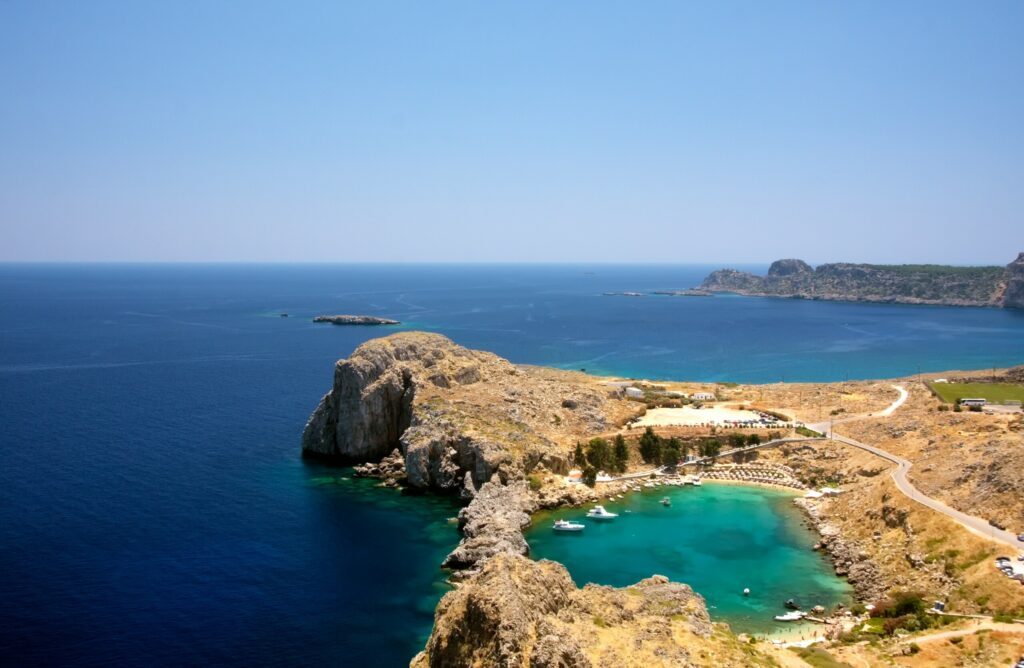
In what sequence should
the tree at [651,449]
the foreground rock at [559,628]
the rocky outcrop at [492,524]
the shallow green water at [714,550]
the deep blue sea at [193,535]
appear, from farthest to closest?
the tree at [651,449] → the rocky outcrop at [492,524] → the shallow green water at [714,550] → the deep blue sea at [193,535] → the foreground rock at [559,628]

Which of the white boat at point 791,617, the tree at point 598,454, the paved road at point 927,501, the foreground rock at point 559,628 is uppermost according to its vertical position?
the foreground rock at point 559,628

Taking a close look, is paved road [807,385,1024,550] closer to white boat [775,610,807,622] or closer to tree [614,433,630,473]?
white boat [775,610,807,622]

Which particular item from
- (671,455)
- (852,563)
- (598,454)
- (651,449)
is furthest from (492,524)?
(671,455)

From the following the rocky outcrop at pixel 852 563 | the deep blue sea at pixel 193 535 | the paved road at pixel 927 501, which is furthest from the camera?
the paved road at pixel 927 501

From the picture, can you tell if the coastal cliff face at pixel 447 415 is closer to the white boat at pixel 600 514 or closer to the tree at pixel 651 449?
the tree at pixel 651 449

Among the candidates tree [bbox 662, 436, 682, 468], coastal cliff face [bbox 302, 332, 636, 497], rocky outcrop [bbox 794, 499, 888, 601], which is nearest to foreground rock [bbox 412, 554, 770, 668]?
rocky outcrop [bbox 794, 499, 888, 601]

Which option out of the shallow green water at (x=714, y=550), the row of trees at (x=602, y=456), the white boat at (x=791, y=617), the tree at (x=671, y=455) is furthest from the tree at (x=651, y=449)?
the white boat at (x=791, y=617)
